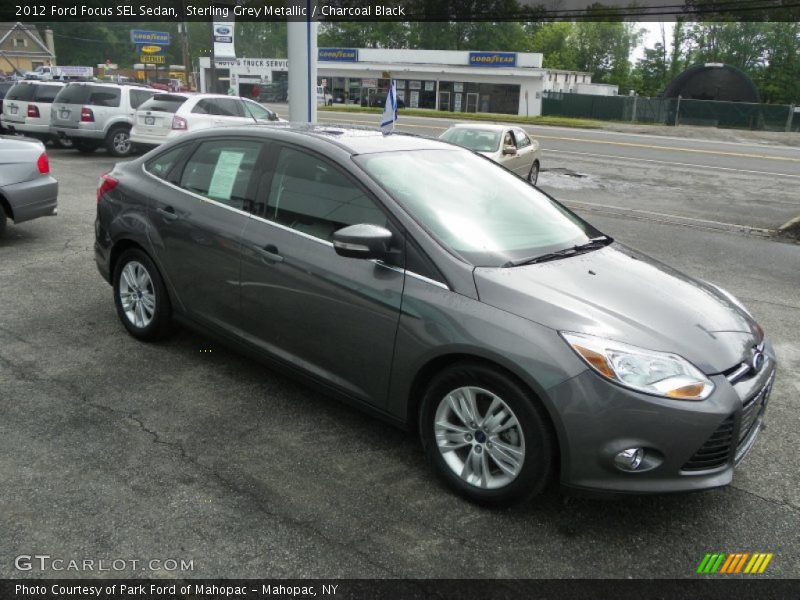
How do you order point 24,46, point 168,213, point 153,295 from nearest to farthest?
point 168,213 → point 153,295 → point 24,46

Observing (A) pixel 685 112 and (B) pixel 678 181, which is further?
(A) pixel 685 112

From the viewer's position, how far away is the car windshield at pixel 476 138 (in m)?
13.4

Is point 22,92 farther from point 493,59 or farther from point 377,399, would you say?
point 493,59

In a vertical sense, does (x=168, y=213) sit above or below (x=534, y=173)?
above

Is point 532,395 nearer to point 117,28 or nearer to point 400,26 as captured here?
point 400,26

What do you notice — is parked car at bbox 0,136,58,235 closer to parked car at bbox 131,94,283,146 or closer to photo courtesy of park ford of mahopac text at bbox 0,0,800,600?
photo courtesy of park ford of mahopac text at bbox 0,0,800,600

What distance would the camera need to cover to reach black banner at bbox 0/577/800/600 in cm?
260

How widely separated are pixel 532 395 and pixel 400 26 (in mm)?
A: 99613

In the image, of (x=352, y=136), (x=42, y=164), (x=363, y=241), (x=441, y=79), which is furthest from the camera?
(x=441, y=79)

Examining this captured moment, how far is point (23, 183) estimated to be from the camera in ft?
24.8

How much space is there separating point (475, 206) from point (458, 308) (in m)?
0.91

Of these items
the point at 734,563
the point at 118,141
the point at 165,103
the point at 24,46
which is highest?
the point at 24,46

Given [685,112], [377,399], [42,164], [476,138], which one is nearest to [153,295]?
[377,399]

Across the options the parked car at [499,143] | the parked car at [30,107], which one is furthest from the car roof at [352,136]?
the parked car at [30,107]
